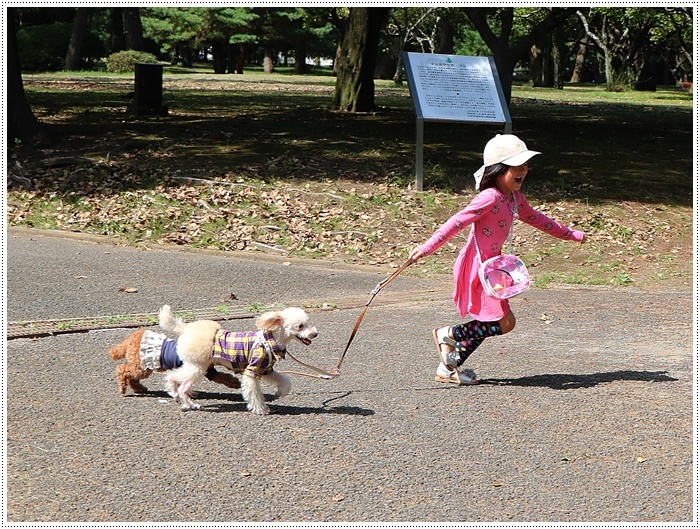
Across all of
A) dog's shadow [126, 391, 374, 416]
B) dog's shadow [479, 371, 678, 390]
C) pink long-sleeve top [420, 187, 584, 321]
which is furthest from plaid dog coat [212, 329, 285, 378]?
dog's shadow [479, 371, 678, 390]

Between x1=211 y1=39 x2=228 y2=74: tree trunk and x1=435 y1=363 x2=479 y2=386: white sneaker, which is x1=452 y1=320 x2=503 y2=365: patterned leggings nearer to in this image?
x1=435 y1=363 x2=479 y2=386: white sneaker

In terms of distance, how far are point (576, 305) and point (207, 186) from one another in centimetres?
570

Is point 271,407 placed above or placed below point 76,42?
below

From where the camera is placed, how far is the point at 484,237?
19.5 feet

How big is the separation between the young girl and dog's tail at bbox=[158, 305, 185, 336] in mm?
1453

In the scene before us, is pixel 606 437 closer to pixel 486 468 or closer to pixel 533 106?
pixel 486 468

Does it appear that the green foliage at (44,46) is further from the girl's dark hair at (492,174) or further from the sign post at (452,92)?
the girl's dark hair at (492,174)

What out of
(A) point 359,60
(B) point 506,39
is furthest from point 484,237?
(B) point 506,39

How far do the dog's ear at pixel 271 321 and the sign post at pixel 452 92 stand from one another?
7.31 metres

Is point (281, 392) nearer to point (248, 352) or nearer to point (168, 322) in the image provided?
point (248, 352)

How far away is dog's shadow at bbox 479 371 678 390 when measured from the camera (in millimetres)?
6055

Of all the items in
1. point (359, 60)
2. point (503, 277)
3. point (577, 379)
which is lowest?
point (577, 379)

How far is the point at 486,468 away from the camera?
180 inches

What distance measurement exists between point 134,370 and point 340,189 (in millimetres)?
7340
